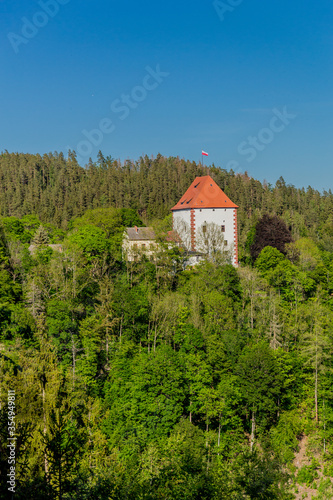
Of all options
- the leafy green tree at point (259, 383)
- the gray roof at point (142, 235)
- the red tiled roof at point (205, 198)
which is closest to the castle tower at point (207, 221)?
the red tiled roof at point (205, 198)

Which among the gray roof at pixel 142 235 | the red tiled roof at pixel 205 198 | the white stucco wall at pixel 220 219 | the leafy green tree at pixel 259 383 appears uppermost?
the red tiled roof at pixel 205 198

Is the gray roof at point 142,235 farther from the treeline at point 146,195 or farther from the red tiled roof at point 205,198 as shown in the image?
the treeline at point 146,195

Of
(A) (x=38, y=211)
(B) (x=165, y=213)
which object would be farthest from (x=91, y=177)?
(B) (x=165, y=213)

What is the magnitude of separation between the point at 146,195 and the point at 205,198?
5471 centimetres

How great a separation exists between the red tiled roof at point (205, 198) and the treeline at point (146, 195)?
31639mm

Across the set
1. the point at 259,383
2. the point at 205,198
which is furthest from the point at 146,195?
the point at 259,383

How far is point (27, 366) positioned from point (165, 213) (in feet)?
255

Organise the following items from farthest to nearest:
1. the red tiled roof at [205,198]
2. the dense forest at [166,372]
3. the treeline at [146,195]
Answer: the treeline at [146,195]
the red tiled roof at [205,198]
the dense forest at [166,372]

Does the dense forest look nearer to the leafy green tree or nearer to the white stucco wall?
the leafy green tree

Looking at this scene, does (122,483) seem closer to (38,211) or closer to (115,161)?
(38,211)

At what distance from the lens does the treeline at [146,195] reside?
4136 inches

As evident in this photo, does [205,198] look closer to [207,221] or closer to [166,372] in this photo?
[207,221]

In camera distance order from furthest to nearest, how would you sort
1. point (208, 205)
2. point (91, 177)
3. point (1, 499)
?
point (91, 177) < point (208, 205) < point (1, 499)

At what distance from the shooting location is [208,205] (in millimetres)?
57625
